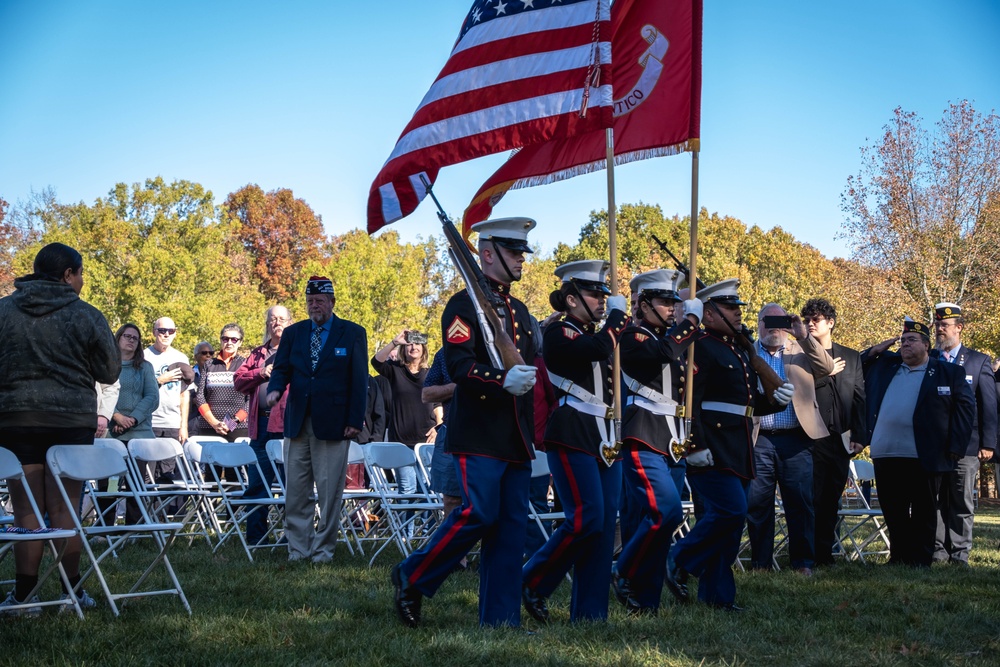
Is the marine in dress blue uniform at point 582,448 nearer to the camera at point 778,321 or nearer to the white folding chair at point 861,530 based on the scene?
the camera at point 778,321

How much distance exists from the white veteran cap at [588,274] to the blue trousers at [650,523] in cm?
101

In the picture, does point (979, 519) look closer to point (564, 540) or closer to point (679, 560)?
point (679, 560)

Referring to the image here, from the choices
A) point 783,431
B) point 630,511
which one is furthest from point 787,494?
point 630,511

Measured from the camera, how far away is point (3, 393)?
243 inches

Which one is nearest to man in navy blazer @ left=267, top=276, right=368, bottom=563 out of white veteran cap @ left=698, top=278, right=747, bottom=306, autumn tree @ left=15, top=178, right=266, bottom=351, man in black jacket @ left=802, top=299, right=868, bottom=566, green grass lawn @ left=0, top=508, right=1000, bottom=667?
green grass lawn @ left=0, top=508, right=1000, bottom=667

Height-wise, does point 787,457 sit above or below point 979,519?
above

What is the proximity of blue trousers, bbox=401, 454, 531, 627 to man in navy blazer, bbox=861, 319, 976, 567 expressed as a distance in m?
5.22

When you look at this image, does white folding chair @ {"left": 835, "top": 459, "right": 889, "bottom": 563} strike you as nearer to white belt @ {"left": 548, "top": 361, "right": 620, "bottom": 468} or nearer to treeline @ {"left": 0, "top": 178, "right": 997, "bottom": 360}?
white belt @ {"left": 548, "top": 361, "right": 620, "bottom": 468}

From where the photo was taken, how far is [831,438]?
991cm

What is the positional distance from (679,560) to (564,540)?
1294 millimetres

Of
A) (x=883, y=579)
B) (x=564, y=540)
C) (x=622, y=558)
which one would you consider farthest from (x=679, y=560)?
(x=883, y=579)

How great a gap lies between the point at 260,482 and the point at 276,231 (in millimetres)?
43288

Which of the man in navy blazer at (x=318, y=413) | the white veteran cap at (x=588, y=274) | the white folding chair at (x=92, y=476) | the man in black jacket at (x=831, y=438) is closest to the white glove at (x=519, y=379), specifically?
the white veteran cap at (x=588, y=274)

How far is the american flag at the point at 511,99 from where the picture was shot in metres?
6.68
